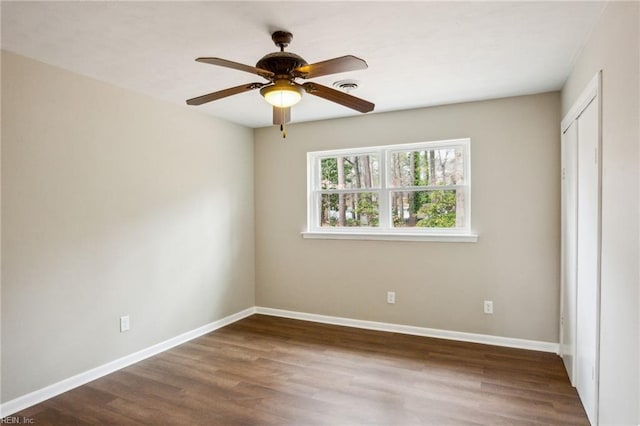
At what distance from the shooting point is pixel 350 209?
4473 millimetres

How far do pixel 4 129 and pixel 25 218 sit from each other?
0.59m

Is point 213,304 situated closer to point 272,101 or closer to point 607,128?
point 272,101

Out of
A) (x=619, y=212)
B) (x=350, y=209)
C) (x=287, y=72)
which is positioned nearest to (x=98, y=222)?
(x=287, y=72)

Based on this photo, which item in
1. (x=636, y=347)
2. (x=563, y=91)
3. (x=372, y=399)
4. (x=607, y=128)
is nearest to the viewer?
(x=636, y=347)

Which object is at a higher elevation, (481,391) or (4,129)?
(4,129)

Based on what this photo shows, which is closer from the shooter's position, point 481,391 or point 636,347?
point 636,347

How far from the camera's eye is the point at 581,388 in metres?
2.55

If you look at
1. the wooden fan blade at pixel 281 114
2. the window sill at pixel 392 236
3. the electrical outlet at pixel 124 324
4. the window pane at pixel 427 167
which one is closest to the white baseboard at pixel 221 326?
the electrical outlet at pixel 124 324

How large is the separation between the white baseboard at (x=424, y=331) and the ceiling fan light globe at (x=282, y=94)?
2845 mm

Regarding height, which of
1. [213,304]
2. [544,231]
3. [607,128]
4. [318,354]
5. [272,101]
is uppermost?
[272,101]

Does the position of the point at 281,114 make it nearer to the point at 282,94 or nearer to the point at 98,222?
the point at 282,94

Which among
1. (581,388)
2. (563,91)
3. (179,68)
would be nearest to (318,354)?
(581,388)

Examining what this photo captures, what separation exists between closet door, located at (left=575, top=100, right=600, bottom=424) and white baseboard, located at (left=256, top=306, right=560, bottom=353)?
827 mm

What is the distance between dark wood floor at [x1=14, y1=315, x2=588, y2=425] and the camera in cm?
242
